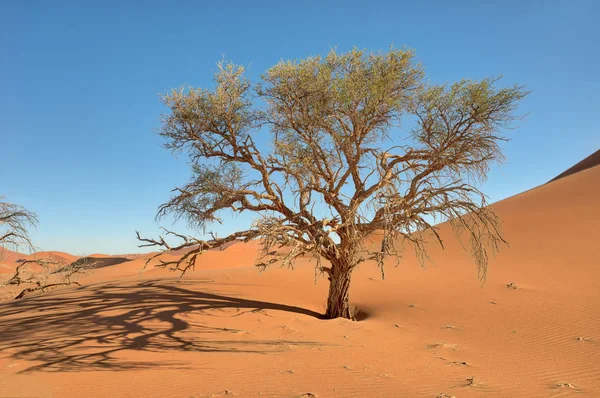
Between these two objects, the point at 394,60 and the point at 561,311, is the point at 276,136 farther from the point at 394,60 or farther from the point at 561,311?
the point at 561,311

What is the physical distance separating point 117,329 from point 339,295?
4958 mm

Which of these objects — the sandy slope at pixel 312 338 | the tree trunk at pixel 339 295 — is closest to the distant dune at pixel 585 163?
the sandy slope at pixel 312 338

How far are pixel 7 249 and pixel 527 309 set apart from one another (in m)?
17.0

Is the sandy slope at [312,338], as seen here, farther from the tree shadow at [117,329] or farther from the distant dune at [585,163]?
the distant dune at [585,163]

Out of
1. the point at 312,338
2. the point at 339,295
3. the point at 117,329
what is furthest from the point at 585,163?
the point at 117,329

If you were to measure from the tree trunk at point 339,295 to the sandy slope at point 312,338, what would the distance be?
58 cm

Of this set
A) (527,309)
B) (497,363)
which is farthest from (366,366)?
(527,309)

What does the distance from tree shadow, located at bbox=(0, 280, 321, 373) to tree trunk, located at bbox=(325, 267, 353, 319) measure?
60cm

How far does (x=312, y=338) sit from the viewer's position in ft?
23.7

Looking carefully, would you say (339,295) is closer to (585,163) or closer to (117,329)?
(117,329)

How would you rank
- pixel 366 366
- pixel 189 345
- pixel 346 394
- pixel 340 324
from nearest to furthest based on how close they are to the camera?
pixel 346 394 → pixel 366 366 → pixel 189 345 → pixel 340 324

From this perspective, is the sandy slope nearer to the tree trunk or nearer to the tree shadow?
the tree shadow

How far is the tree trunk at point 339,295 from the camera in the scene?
909 cm

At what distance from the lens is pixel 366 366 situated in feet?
18.2
